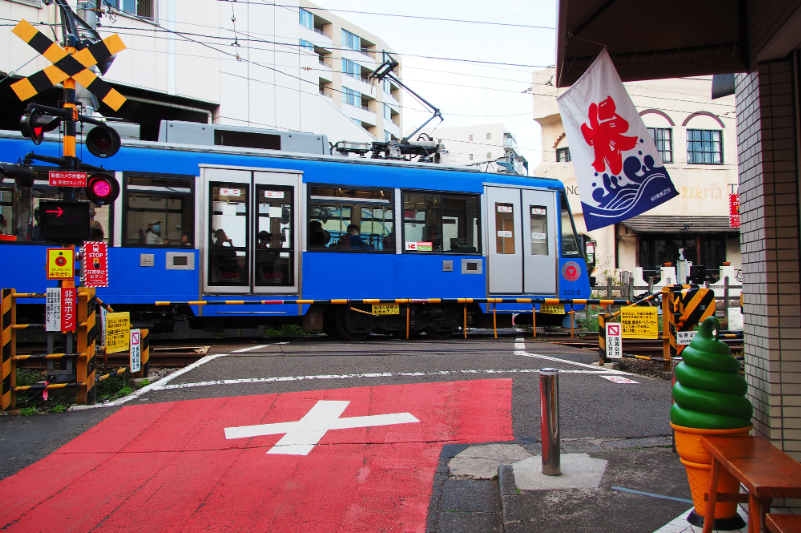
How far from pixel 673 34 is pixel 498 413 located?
3.89 meters

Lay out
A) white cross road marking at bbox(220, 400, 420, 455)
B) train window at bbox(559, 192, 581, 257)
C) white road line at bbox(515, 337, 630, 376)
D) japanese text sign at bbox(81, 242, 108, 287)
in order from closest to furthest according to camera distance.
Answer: white cross road marking at bbox(220, 400, 420, 455)
japanese text sign at bbox(81, 242, 108, 287)
white road line at bbox(515, 337, 630, 376)
train window at bbox(559, 192, 581, 257)

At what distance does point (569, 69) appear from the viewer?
489 centimetres

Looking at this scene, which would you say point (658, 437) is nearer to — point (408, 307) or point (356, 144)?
point (408, 307)

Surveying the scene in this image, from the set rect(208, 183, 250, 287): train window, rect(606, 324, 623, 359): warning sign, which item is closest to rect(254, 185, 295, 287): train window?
rect(208, 183, 250, 287): train window

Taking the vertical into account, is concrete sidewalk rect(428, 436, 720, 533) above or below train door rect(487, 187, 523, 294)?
below

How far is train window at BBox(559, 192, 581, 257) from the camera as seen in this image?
12.5 m

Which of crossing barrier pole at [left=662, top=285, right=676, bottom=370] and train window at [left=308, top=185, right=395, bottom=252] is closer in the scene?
crossing barrier pole at [left=662, top=285, right=676, bottom=370]

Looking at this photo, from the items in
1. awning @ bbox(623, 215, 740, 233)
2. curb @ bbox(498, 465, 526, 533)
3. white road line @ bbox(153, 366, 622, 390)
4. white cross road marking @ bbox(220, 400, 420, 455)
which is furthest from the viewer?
awning @ bbox(623, 215, 740, 233)

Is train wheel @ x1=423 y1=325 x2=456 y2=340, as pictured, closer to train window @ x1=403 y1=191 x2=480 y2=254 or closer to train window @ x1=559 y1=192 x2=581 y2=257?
train window @ x1=403 y1=191 x2=480 y2=254

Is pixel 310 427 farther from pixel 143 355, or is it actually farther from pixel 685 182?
pixel 685 182

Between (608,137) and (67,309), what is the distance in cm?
586

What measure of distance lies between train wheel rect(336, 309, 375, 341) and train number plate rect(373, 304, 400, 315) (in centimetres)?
32

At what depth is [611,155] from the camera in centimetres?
438

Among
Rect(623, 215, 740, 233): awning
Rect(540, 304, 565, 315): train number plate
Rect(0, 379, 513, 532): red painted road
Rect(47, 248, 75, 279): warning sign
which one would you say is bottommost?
Rect(0, 379, 513, 532): red painted road
